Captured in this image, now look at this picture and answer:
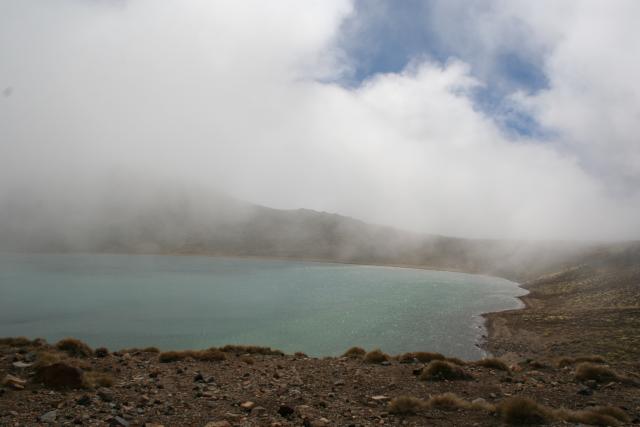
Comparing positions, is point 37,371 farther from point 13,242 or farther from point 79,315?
point 13,242

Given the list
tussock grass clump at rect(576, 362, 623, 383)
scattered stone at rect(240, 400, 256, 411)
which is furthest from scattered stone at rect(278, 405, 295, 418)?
tussock grass clump at rect(576, 362, 623, 383)

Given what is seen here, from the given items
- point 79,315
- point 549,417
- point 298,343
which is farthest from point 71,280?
point 549,417

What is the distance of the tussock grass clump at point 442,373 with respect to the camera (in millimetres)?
12969

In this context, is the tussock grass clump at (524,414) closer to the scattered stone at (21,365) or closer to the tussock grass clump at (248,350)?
the tussock grass clump at (248,350)

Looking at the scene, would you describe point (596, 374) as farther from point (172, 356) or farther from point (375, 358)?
point (172, 356)

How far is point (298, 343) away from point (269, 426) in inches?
1028

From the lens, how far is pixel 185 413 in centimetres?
888

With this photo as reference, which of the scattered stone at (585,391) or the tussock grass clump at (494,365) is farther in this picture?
→ the tussock grass clump at (494,365)

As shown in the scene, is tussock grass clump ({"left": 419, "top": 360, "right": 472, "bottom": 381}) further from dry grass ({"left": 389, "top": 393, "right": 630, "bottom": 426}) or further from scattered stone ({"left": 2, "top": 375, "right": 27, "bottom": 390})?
scattered stone ({"left": 2, "top": 375, "right": 27, "bottom": 390})

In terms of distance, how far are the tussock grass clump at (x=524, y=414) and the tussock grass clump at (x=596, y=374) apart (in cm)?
605

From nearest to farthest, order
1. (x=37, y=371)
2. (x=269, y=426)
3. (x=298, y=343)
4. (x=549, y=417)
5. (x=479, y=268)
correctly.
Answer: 1. (x=269, y=426)
2. (x=549, y=417)
3. (x=37, y=371)
4. (x=298, y=343)
5. (x=479, y=268)

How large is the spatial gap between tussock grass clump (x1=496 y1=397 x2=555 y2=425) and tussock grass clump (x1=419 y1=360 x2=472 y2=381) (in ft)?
13.5

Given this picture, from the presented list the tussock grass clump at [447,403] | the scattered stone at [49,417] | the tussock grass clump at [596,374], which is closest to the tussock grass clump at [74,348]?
the scattered stone at [49,417]

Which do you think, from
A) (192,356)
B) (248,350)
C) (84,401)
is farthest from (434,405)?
(248,350)
